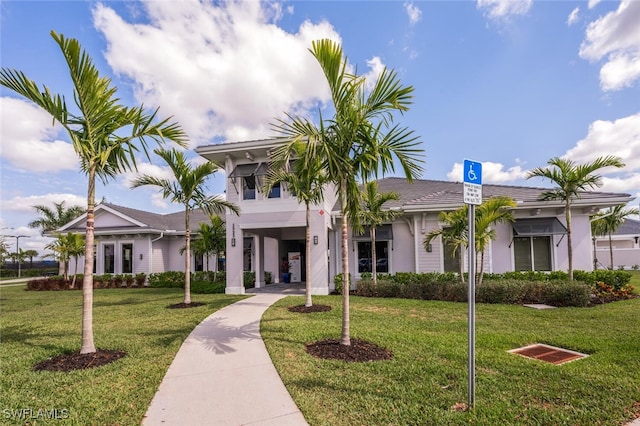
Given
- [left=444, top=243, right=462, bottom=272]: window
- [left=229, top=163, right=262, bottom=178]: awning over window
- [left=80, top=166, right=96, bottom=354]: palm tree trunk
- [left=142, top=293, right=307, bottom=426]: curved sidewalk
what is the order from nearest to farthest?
1. [left=142, top=293, right=307, bottom=426]: curved sidewalk
2. [left=80, top=166, right=96, bottom=354]: palm tree trunk
3. [left=444, top=243, right=462, bottom=272]: window
4. [left=229, top=163, right=262, bottom=178]: awning over window

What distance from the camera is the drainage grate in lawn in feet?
17.9

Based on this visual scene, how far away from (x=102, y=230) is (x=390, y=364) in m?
22.4

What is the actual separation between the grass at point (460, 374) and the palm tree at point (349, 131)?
128 centimetres

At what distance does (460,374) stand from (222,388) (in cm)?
334

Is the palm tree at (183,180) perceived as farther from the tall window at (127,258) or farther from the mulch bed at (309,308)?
the tall window at (127,258)

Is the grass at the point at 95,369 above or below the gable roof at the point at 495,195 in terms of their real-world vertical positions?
below

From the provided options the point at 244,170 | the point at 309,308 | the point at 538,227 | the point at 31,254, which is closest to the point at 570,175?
the point at 538,227

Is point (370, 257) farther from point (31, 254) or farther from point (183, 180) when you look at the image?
point (31, 254)

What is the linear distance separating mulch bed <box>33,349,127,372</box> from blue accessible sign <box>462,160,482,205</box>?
Answer: 6097mm

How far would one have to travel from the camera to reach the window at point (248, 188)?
15102 millimetres

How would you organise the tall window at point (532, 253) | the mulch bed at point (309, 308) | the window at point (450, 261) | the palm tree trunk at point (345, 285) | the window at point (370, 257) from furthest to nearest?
1. the window at point (370, 257)
2. the window at point (450, 261)
3. the tall window at point (532, 253)
4. the mulch bed at point (309, 308)
5. the palm tree trunk at point (345, 285)

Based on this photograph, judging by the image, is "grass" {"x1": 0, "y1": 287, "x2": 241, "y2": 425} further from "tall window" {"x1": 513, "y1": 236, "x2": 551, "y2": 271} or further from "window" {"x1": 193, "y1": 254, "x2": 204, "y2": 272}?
"tall window" {"x1": 513, "y1": 236, "x2": 551, "y2": 271}

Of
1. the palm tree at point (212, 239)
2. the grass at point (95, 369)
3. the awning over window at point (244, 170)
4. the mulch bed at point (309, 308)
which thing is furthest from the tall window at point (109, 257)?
the mulch bed at point (309, 308)

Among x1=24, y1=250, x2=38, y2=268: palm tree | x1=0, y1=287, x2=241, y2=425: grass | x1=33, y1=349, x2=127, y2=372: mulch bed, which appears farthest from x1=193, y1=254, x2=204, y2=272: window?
x1=24, y1=250, x2=38, y2=268: palm tree
